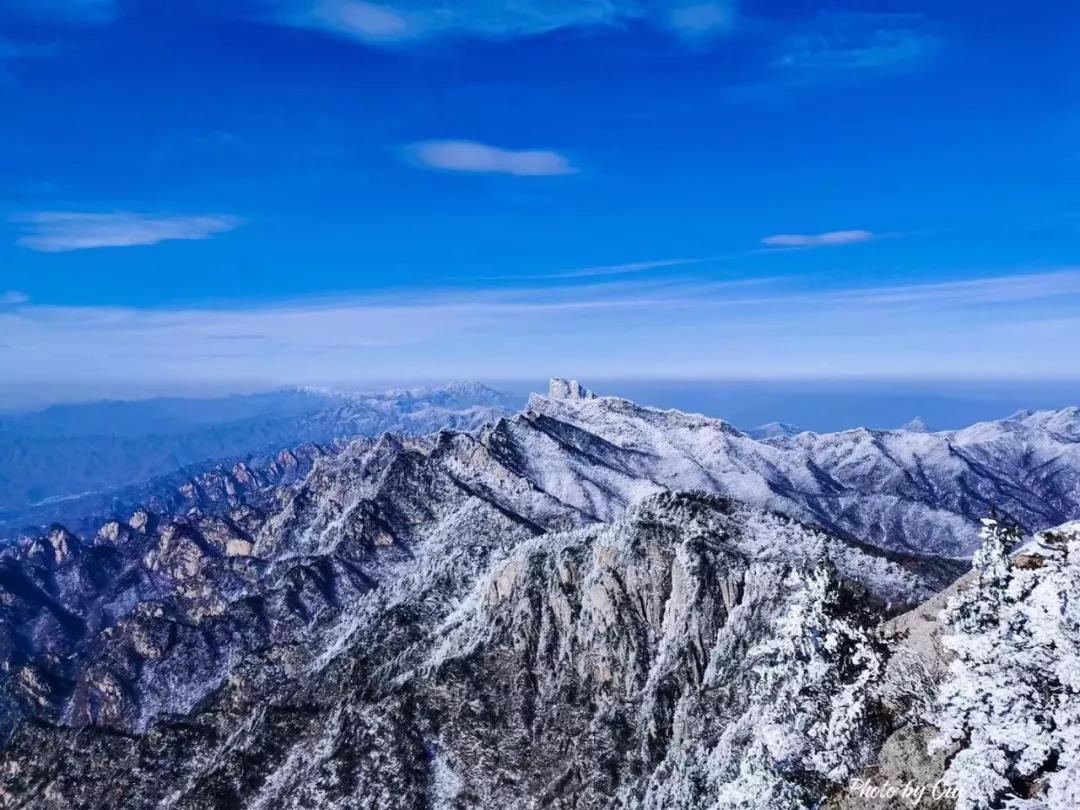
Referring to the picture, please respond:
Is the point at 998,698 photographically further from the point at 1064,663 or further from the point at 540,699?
the point at 540,699

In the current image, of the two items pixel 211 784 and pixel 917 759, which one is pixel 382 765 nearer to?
pixel 211 784

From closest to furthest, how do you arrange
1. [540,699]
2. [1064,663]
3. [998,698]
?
[1064,663] < [998,698] < [540,699]

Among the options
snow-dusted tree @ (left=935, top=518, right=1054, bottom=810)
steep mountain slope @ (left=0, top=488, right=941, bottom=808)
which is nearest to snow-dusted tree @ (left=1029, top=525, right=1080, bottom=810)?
snow-dusted tree @ (left=935, top=518, right=1054, bottom=810)

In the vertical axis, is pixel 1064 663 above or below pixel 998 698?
above

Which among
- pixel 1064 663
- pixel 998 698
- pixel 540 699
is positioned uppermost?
pixel 1064 663

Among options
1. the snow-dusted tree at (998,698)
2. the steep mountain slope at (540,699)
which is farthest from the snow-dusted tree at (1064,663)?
the steep mountain slope at (540,699)

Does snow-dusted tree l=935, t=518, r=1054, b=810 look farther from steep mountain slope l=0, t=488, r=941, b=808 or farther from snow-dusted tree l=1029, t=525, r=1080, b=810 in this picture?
steep mountain slope l=0, t=488, r=941, b=808

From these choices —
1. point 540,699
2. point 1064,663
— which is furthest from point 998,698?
point 540,699

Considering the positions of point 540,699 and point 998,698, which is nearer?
point 998,698
